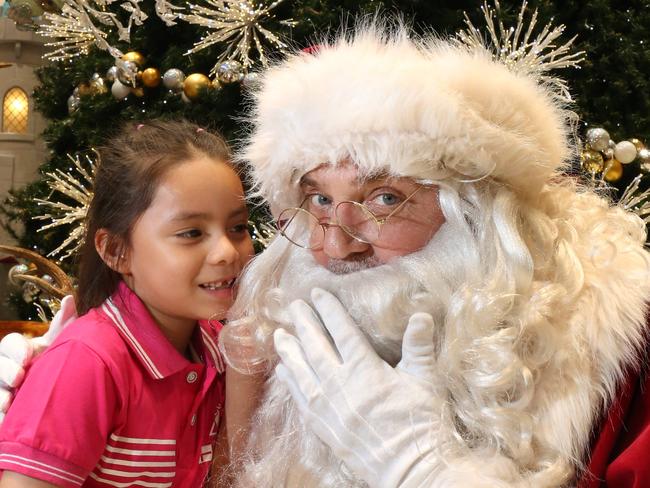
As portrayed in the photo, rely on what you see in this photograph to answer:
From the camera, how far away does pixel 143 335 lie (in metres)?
1.58

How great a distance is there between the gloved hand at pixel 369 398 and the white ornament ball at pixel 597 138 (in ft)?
4.29

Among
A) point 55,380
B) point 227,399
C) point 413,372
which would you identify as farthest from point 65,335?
point 413,372

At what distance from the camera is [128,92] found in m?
2.65

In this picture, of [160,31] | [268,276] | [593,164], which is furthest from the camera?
[160,31]

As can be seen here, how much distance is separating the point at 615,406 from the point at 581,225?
0.37 meters


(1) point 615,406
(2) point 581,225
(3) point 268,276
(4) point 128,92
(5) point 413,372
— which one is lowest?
(4) point 128,92

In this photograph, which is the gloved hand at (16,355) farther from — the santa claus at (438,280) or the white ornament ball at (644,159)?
the white ornament ball at (644,159)

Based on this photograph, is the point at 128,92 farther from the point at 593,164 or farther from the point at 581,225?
the point at 581,225

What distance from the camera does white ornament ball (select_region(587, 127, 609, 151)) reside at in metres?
2.30

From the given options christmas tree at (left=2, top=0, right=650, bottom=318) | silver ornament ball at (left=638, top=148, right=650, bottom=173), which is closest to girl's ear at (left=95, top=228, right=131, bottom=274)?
christmas tree at (left=2, top=0, right=650, bottom=318)

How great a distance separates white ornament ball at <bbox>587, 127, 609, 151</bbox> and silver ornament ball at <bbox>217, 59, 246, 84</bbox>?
3.63 feet

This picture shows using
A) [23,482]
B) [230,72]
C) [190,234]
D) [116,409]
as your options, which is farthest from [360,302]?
[230,72]

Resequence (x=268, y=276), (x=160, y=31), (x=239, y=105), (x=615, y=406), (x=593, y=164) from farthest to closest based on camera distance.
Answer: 1. (x=160, y=31)
2. (x=239, y=105)
3. (x=593, y=164)
4. (x=268, y=276)
5. (x=615, y=406)

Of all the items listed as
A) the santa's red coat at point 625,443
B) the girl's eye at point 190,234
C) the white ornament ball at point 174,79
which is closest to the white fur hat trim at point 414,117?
the girl's eye at point 190,234
